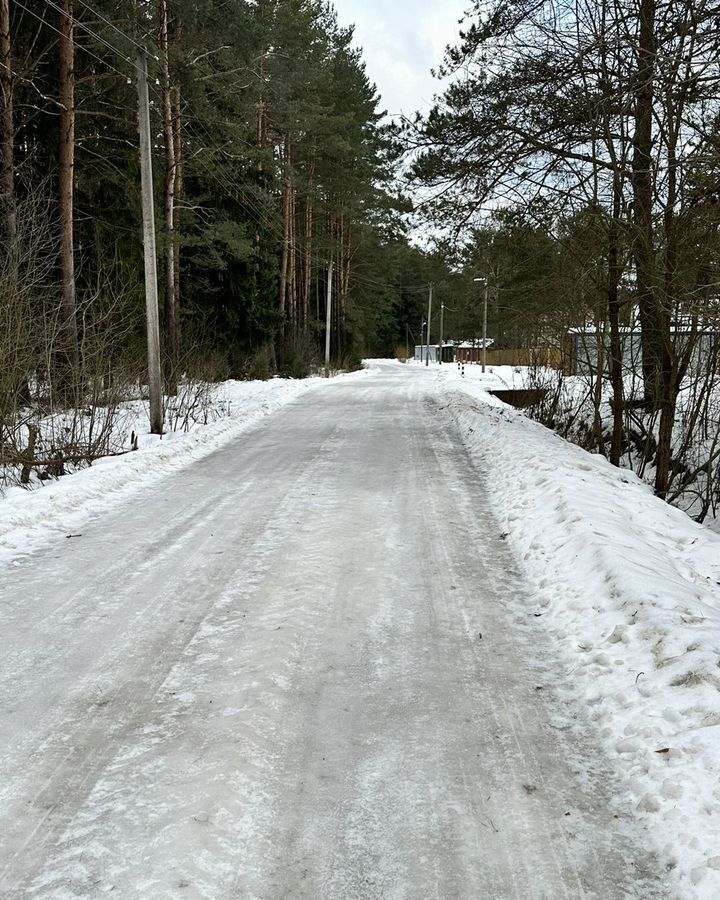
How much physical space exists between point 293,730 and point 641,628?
2.00 m

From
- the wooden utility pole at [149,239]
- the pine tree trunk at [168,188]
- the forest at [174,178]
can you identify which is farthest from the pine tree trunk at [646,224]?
the pine tree trunk at [168,188]

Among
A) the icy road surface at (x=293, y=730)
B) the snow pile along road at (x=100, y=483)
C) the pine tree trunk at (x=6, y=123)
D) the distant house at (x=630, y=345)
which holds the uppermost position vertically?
the pine tree trunk at (x=6, y=123)

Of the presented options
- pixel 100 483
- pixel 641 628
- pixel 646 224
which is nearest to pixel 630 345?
pixel 646 224

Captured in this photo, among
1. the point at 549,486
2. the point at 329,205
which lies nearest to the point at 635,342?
the point at 549,486

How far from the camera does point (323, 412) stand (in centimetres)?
1603

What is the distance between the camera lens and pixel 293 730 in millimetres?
3033

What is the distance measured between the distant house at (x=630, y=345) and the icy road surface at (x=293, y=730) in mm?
5464

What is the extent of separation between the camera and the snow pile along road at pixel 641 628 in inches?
98.0

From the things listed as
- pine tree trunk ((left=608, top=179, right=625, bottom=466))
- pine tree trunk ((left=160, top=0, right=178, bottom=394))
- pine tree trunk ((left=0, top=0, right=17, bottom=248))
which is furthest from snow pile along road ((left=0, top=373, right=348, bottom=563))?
pine tree trunk ((left=608, top=179, right=625, bottom=466))

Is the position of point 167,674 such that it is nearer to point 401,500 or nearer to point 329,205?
point 401,500

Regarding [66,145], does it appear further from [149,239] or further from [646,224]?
[646,224]

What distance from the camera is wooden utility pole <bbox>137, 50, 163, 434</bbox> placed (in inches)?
443

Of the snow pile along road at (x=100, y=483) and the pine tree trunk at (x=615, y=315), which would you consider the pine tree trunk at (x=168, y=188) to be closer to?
the snow pile along road at (x=100, y=483)

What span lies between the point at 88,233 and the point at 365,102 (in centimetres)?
2789
